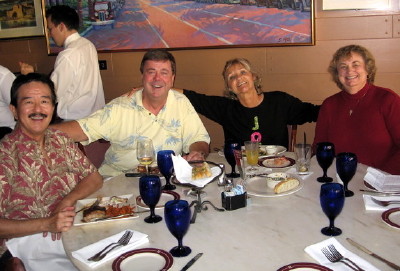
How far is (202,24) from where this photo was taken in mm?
3404

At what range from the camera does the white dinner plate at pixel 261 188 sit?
1.52 meters

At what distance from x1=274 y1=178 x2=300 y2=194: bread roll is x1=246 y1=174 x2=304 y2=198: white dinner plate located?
0.02m

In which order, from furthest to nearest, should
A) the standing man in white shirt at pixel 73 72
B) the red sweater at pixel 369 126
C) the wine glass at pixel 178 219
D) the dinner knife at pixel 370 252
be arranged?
the standing man in white shirt at pixel 73 72
the red sweater at pixel 369 126
the wine glass at pixel 178 219
the dinner knife at pixel 370 252

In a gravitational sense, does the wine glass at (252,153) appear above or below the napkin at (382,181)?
above

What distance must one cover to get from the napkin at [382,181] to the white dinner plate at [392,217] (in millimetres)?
207

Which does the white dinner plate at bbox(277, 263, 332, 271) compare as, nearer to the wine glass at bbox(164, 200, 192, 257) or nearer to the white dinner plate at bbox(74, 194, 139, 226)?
the wine glass at bbox(164, 200, 192, 257)

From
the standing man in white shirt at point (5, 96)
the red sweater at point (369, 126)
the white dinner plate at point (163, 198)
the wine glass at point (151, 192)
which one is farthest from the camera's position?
the standing man in white shirt at point (5, 96)

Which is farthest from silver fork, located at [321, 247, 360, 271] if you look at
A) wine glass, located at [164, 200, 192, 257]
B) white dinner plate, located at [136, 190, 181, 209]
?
white dinner plate, located at [136, 190, 181, 209]

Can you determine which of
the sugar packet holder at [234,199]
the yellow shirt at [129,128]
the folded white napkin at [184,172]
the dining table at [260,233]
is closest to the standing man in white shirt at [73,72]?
the yellow shirt at [129,128]

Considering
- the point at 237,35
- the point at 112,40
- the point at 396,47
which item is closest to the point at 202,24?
the point at 237,35

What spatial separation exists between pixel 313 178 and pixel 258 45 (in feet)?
5.91

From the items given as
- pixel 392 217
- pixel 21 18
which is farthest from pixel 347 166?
pixel 21 18

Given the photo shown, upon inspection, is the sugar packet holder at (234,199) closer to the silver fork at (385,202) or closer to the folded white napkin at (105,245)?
the folded white napkin at (105,245)

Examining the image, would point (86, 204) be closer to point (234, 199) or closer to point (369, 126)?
point (234, 199)
